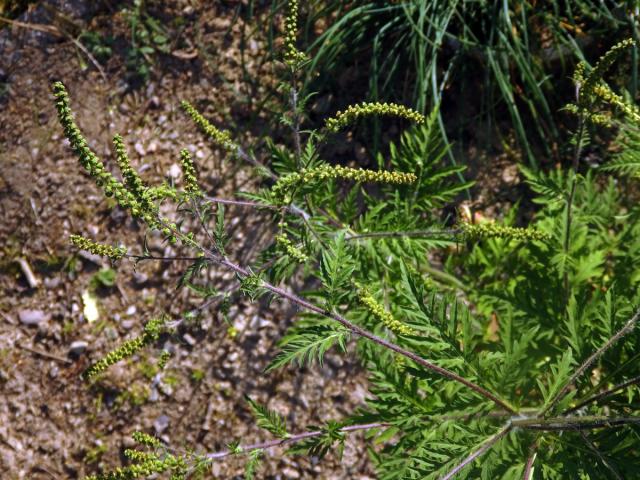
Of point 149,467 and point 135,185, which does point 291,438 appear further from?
point 135,185

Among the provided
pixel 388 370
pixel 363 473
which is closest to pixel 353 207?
pixel 388 370

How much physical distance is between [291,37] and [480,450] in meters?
1.51

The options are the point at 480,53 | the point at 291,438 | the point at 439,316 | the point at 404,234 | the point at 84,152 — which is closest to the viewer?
the point at 84,152

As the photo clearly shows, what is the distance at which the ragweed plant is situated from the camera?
1812 millimetres

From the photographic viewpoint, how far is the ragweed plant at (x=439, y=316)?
1812 mm

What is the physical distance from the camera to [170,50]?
4094mm

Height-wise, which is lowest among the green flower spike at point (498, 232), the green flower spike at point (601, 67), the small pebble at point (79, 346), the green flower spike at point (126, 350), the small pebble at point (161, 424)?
the small pebble at point (161, 424)

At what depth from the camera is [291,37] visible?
1.90 m

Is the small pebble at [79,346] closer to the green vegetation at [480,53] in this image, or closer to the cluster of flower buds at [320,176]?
the green vegetation at [480,53]

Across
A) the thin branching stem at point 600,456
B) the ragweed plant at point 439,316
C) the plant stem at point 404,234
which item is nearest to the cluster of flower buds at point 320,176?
the ragweed plant at point 439,316

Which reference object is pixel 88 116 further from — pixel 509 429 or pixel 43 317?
pixel 509 429

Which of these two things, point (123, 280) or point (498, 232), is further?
point (123, 280)

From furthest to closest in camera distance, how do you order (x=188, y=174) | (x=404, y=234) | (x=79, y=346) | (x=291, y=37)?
(x=79, y=346), (x=404, y=234), (x=291, y=37), (x=188, y=174)

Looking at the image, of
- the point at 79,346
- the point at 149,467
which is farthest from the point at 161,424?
the point at 149,467
